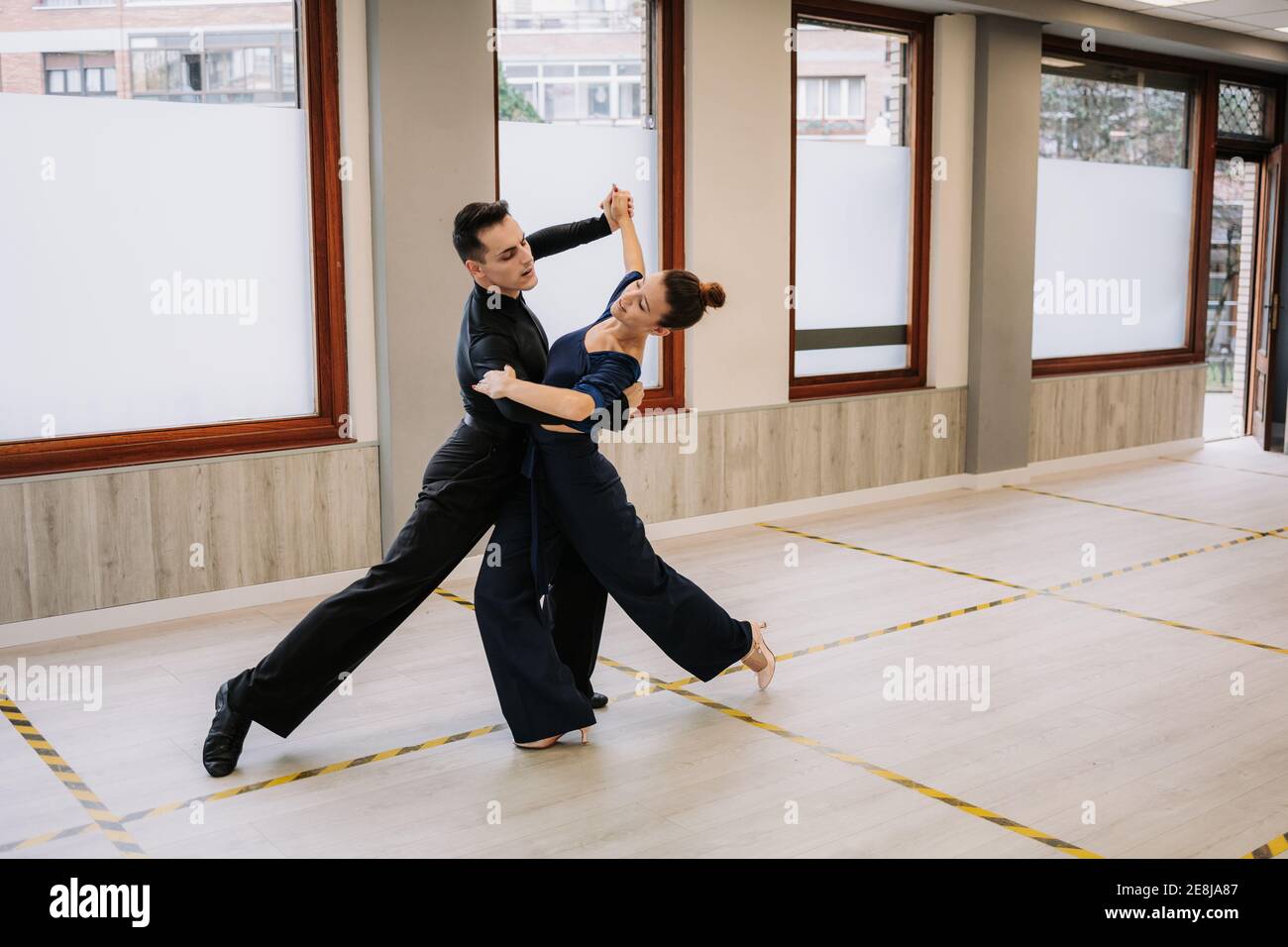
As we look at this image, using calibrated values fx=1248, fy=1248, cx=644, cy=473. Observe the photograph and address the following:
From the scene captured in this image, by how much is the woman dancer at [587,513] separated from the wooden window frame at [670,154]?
265 centimetres

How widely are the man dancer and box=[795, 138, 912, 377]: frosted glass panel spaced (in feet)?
12.0

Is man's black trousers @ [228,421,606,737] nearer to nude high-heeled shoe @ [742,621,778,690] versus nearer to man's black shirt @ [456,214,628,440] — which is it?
man's black shirt @ [456,214,628,440]

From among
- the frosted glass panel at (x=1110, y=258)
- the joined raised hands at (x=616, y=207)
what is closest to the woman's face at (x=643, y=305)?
the joined raised hands at (x=616, y=207)

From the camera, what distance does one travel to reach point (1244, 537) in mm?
6219

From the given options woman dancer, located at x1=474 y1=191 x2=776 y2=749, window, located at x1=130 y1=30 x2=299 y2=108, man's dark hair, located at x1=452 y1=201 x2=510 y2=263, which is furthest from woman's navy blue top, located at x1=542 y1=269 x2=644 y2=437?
window, located at x1=130 y1=30 x2=299 y2=108

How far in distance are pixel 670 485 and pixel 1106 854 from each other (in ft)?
11.8

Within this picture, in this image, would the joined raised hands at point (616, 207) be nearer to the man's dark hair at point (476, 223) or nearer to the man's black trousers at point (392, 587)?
the man's dark hair at point (476, 223)

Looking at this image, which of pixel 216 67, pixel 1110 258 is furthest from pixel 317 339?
pixel 1110 258

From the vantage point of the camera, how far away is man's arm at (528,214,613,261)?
3613 mm

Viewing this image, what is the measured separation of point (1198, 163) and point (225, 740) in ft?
26.5

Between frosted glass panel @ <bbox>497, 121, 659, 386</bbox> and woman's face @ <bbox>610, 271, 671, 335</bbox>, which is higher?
frosted glass panel @ <bbox>497, 121, 659, 386</bbox>

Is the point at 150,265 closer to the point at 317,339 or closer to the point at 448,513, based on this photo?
the point at 317,339

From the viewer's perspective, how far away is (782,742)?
3.53 m
